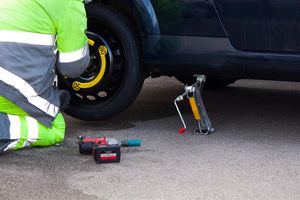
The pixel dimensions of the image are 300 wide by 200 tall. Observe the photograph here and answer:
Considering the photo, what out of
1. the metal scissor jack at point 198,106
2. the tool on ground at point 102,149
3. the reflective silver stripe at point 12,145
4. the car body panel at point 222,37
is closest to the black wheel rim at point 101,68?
the car body panel at point 222,37

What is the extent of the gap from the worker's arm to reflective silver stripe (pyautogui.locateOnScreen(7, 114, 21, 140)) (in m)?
0.40

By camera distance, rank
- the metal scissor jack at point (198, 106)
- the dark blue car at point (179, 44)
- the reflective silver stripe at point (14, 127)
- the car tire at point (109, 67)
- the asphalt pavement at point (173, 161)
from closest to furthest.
Result: the asphalt pavement at point (173, 161)
the reflective silver stripe at point (14, 127)
the dark blue car at point (179, 44)
the metal scissor jack at point (198, 106)
the car tire at point (109, 67)

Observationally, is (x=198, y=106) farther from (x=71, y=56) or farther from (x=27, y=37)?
(x=27, y=37)

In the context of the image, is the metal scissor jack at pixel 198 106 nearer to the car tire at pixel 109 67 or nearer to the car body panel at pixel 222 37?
the car body panel at pixel 222 37

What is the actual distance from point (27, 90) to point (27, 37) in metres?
0.30

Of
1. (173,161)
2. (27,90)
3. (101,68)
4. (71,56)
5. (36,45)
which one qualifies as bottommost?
(173,161)

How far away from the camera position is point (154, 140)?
11.7ft

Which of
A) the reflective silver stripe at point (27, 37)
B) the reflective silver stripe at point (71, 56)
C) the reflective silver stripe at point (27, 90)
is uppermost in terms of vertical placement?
the reflective silver stripe at point (27, 37)

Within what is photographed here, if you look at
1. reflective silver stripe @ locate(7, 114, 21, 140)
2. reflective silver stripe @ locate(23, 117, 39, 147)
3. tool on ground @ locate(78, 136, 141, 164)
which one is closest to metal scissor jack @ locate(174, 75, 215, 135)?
tool on ground @ locate(78, 136, 141, 164)

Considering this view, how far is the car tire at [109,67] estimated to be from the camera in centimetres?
369

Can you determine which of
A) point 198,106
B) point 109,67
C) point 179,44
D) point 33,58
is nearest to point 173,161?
point 198,106

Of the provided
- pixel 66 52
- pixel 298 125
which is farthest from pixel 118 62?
pixel 298 125

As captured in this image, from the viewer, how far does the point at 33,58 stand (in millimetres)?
3188

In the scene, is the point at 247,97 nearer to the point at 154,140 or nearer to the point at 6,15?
the point at 154,140
